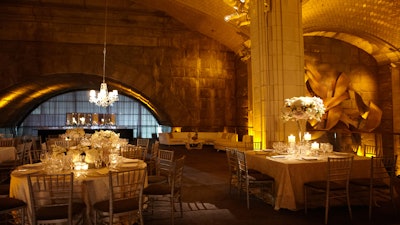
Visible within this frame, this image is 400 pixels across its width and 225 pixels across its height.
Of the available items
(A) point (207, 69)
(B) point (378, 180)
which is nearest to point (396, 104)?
(A) point (207, 69)

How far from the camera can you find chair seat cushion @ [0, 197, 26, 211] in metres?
3.58

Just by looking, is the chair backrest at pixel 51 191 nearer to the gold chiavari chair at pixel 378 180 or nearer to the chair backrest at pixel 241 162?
the chair backrest at pixel 241 162

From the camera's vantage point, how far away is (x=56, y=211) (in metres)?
3.47

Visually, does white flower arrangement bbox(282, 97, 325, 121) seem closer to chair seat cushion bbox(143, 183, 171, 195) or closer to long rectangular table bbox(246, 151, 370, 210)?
long rectangular table bbox(246, 151, 370, 210)

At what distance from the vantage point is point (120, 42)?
50.0 feet

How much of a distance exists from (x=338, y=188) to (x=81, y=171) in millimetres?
3475

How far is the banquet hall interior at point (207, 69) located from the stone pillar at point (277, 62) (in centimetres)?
2

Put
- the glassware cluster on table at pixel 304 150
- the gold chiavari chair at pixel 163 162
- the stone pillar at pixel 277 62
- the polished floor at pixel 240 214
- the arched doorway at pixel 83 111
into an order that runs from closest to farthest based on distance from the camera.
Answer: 1. the polished floor at pixel 240 214
2. the gold chiavari chair at pixel 163 162
3. the glassware cluster on table at pixel 304 150
4. the stone pillar at pixel 277 62
5. the arched doorway at pixel 83 111

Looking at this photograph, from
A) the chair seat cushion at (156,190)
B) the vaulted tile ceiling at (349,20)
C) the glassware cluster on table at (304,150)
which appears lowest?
the chair seat cushion at (156,190)

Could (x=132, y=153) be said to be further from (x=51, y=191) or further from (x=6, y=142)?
(x=6, y=142)

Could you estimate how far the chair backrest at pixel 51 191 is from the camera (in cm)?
340

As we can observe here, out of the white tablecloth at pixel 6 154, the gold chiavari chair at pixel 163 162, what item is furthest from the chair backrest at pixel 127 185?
the white tablecloth at pixel 6 154

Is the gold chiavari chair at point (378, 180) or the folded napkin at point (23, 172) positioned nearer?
the folded napkin at point (23, 172)

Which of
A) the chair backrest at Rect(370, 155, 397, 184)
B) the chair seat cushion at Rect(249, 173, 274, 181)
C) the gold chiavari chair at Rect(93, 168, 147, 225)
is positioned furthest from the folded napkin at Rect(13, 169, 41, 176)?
the chair backrest at Rect(370, 155, 397, 184)
